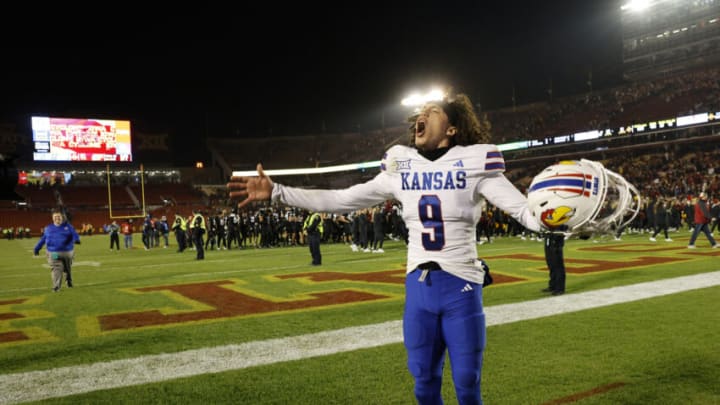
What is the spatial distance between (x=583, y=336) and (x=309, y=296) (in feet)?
14.5

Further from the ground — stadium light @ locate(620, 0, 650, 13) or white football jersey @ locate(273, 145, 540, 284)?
stadium light @ locate(620, 0, 650, 13)

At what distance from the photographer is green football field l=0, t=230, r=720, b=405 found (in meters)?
4.16

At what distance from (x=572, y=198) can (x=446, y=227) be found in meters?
0.63

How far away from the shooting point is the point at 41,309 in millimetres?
8234

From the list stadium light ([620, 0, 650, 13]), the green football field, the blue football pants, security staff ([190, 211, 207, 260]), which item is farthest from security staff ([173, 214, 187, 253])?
stadium light ([620, 0, 650, 13])

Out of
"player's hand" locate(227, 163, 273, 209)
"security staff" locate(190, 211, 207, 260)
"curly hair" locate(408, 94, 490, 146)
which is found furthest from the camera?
"security staff" locate(190, 211, 207, 260)

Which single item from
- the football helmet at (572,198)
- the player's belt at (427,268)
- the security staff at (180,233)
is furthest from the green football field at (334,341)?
the security staff at (180,233)

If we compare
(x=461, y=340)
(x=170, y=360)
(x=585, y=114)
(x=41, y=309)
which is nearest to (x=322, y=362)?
(x=170, y=360)

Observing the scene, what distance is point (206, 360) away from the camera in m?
5.11

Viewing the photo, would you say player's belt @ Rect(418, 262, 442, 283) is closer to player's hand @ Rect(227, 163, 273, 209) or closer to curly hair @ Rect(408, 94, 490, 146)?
curly hair @ Rect(408, 94, 490, 146)

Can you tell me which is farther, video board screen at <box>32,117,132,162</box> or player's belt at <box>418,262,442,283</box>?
video board screen at <box>32,117,132,162</box>

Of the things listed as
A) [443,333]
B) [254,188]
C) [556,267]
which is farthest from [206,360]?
[556,267]

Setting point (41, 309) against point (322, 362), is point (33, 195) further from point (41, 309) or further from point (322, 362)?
point (322, 362)

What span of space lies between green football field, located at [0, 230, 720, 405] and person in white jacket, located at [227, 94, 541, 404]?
1.43 m
